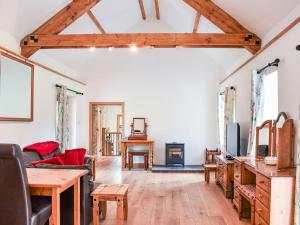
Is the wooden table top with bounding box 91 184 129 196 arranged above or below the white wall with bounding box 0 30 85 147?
below

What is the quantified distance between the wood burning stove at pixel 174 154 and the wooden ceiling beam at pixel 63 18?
4.12 meters

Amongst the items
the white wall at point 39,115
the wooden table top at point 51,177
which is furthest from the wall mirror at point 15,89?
the wooden table top at point 51,177

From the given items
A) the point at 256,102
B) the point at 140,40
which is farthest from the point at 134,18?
the point at 256,102

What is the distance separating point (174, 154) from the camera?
7340 mm

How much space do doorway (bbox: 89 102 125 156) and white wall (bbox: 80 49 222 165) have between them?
616mm

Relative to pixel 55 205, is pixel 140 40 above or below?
above

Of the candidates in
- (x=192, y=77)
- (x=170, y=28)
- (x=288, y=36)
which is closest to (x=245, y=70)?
(x=288, y=36)

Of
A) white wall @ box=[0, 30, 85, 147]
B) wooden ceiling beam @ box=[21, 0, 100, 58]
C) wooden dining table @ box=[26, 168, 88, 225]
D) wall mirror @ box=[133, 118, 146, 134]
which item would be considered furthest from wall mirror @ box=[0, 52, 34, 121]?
wall mirror @ box=[133, 118, 146, 134]

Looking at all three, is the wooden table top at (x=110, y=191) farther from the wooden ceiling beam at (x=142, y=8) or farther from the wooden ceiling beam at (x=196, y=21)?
the wooden ceiling beam at (x=142, y=8)

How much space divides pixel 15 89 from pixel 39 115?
3.37 feet

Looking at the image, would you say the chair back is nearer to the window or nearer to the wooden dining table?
the wooden dining table

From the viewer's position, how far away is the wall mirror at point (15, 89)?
13.3 ft

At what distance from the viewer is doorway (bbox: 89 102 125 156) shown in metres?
8.08

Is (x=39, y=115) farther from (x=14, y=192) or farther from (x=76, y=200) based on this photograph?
(x=14, y=192)
